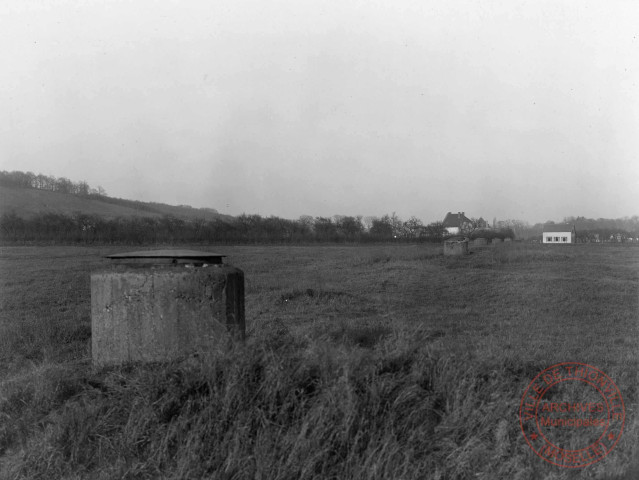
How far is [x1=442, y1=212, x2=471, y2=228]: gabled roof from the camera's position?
96688 mm

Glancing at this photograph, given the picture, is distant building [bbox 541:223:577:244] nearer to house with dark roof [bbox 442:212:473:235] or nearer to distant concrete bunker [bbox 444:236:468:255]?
house with dark roof [bbox 442:212:473:235]

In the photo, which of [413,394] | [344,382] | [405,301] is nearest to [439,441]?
[413,394]

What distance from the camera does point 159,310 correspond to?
4.54 m

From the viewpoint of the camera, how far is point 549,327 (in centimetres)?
967

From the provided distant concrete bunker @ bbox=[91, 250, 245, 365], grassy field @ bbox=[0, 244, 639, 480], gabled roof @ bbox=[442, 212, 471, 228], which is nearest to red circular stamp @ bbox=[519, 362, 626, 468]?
grassy field @ bbox=[0, 244, 639, 480]

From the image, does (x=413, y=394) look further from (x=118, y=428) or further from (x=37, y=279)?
(x=37, y=279)

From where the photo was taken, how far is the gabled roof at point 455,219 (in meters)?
96.7

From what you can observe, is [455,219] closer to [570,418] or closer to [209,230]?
[209,230]

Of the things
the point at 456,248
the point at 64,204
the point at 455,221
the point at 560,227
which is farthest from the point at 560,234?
the point at 64,204

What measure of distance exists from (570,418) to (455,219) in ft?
318

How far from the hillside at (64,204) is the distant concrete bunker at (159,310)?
5439 cm

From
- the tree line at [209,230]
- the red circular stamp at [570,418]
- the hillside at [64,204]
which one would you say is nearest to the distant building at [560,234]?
the tree line at [209,230]

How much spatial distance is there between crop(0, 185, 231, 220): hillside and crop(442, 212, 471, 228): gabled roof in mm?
44153

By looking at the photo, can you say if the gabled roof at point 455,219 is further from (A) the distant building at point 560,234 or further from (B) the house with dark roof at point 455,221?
(A) the distant building at point 560,234
